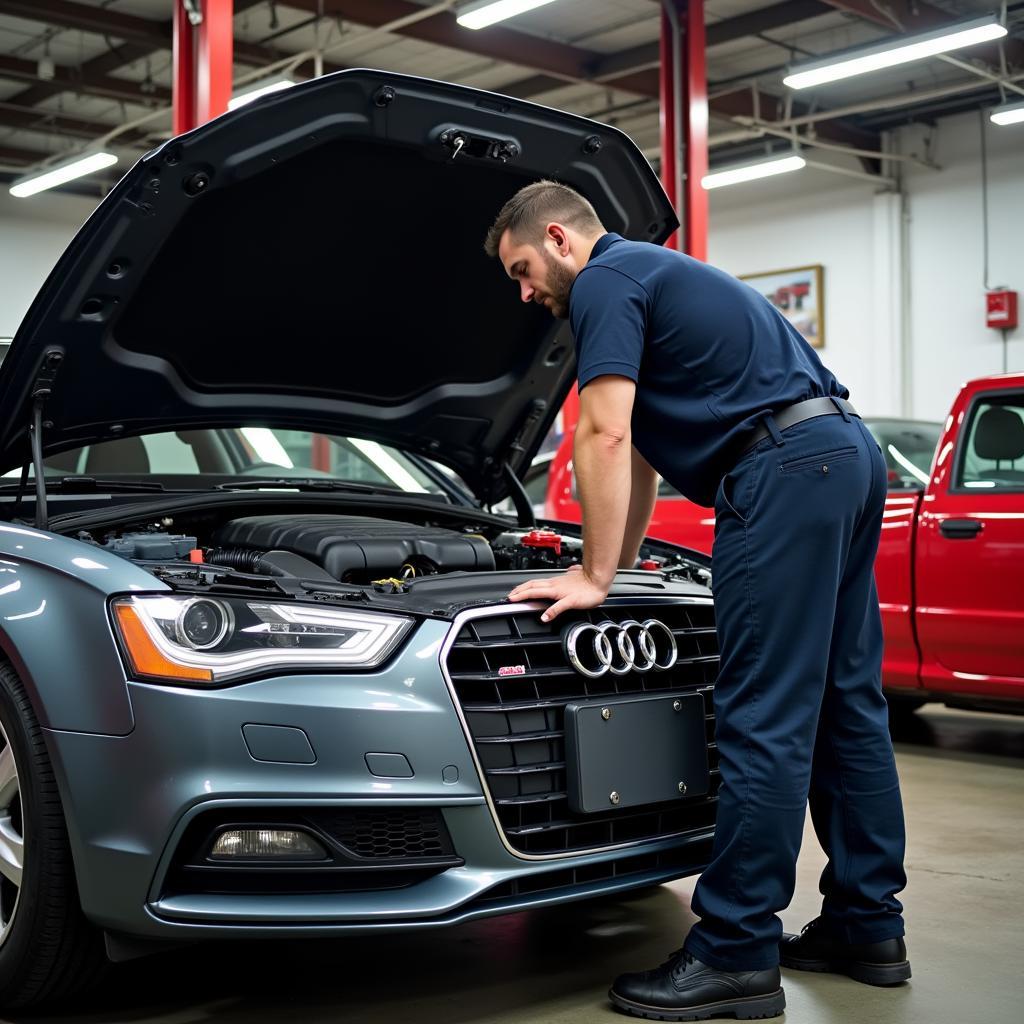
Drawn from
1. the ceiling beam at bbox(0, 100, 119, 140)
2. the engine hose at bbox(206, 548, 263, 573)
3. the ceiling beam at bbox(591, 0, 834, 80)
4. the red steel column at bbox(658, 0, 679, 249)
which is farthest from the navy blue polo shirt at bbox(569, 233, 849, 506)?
the ceiling beam at bbox(0, 100, 119, 140)

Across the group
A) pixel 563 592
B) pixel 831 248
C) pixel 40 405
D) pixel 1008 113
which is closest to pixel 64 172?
pixel 831 248

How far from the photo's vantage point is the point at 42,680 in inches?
87.9

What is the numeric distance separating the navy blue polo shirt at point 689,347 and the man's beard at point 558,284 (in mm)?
70

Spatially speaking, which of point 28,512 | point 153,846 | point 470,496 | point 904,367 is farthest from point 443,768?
point 904,367

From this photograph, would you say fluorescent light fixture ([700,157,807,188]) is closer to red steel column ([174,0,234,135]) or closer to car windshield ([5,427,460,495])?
red steel column ([174,0,234,135])

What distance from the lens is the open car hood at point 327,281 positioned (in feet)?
8.75

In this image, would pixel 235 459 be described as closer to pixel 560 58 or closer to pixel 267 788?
pixel 267 788

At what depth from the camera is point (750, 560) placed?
7.98ft

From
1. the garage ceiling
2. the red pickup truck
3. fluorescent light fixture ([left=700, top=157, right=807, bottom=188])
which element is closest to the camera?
the red pickup truck

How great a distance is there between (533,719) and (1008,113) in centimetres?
1150

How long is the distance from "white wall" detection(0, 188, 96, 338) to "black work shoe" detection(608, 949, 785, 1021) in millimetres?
15254

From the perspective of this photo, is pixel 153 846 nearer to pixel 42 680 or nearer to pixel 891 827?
pixel 42 680

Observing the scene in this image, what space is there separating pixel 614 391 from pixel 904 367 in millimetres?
12921

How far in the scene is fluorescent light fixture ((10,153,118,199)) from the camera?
42.3 feet
